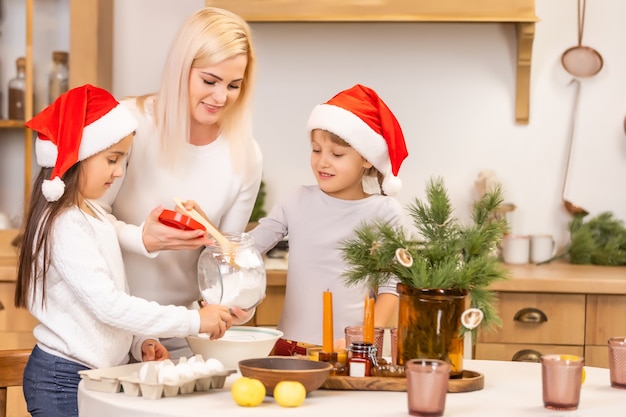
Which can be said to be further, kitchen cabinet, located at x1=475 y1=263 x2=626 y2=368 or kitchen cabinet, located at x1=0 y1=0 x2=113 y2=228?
kitchen cabinet, located at x1=0 y1=0 x2=113 y2=228

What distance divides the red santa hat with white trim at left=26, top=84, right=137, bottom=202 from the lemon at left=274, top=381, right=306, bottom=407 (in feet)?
1.95

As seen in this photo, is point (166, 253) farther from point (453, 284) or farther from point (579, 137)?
point (579, 137)

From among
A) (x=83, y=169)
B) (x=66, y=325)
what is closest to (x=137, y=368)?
(x=66, y=325)

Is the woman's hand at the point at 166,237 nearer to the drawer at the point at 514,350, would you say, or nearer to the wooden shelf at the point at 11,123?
the drawer at the point at 514,350

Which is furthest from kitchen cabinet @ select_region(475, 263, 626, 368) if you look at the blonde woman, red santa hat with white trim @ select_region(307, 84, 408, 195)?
the blonde woman

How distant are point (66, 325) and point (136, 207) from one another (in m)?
0.47

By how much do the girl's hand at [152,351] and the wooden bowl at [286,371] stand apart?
387 millimetres

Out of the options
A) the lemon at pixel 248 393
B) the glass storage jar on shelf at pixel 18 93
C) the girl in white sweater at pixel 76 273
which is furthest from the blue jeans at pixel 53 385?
the glass storage jar on shelf at pixel 18 93

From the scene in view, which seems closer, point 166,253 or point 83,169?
point 83,169

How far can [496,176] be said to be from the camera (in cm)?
353

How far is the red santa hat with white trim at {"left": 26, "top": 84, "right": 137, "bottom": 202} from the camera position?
179 centimetres

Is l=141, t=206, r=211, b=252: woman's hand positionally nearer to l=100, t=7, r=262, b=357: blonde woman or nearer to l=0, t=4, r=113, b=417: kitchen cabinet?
l=100, t=7, r=262, b=357: blonde woman

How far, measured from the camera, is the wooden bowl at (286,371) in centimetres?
151

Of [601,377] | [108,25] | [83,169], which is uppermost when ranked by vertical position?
[108,25]
